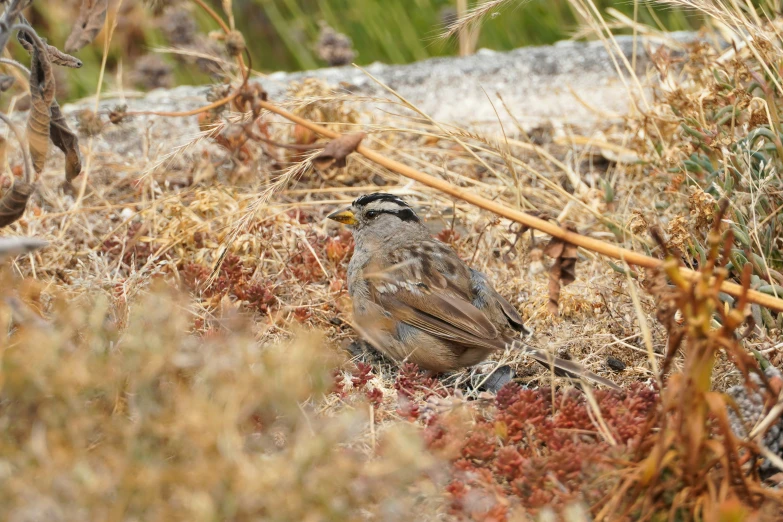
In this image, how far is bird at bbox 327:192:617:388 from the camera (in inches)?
179

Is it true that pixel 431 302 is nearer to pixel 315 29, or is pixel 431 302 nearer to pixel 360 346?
pixel 360 346

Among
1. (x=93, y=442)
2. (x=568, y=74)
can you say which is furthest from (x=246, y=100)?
(x=568, y=74)

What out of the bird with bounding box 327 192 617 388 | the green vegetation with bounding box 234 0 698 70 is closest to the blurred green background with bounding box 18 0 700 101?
the green vegetation with bounding box 234 0 698 70

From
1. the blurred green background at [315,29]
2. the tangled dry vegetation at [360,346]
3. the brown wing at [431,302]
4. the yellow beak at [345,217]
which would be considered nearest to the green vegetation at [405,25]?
the blurred green background at [315,29]

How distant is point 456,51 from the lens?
10.3 m

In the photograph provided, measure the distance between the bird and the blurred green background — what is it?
4832 millimetres

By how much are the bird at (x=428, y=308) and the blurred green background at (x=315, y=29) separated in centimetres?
483

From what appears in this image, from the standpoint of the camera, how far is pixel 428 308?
4.68m

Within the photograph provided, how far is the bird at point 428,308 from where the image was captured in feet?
14.9

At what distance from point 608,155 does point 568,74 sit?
6.10ft

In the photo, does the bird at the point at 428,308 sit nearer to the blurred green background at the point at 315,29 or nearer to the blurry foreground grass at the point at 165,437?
the blurry foreground grass at the point at 165,437

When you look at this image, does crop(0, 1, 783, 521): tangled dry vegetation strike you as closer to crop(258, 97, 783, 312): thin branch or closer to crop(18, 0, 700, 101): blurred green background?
crop(258, 97, 783, 312): thin branch

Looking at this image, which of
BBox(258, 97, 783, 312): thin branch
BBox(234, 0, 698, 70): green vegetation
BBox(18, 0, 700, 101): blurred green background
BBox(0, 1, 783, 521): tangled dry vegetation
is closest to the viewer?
BBox(0, 1, 783, 521): tangled dry vegetation

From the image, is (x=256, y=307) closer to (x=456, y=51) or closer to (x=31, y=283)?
(x=31, y=283)
